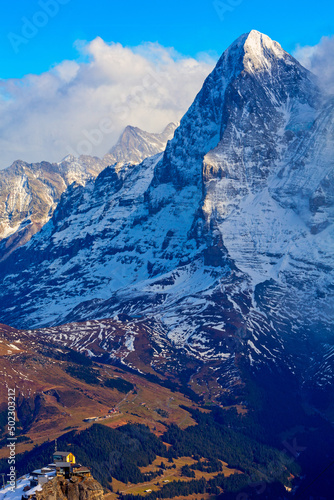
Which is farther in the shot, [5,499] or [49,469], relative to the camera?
[5,499]

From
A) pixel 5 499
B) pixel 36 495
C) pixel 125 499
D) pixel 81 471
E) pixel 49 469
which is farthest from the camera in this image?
pixel 125 499

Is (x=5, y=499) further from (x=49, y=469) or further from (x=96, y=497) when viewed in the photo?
(x=96, y=497)

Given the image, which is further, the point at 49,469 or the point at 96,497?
the point at 49,469

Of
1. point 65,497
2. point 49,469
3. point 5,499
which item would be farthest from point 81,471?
point 5,499

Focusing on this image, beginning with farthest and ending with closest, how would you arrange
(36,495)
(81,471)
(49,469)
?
(49,469) < (81,471) < (36,495)

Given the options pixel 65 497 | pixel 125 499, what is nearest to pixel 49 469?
pixel 65 497

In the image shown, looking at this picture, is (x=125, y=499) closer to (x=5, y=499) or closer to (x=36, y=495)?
(x=5, y=499)
